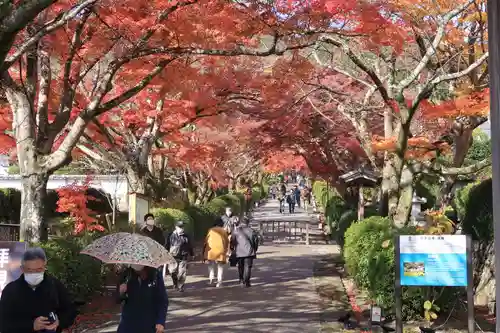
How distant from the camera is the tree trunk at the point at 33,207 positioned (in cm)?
1008

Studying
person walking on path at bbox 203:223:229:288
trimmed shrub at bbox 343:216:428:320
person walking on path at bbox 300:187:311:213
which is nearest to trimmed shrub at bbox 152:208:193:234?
person walking on path at bbox 203:223:229:288

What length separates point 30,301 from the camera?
463 centimetres

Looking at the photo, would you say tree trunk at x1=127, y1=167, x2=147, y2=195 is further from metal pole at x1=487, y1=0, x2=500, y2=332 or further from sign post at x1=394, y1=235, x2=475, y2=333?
metal pole at x1=487, y1=0, x2=500, y2=332

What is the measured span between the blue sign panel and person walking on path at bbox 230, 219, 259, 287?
5.55 meters

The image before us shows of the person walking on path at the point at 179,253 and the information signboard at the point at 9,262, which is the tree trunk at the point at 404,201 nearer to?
the person walking on path at the point at 179,253

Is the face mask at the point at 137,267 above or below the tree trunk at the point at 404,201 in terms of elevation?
below

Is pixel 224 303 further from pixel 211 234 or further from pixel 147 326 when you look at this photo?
pixel 147 326

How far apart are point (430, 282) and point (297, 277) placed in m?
7.24

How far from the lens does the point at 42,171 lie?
1016 centimetres

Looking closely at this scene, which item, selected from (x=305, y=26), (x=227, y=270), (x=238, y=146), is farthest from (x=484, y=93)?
(x=238, y=146)

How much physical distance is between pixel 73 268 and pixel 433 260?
17.6ft

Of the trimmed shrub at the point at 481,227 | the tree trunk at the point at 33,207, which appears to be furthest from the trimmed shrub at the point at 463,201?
the tree trunk at the point at 33,207

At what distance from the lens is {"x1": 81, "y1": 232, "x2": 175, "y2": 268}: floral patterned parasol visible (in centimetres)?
586

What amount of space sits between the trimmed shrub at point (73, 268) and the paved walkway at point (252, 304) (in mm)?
912
